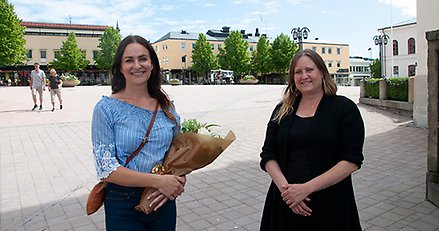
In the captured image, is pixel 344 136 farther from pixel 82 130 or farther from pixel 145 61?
pixel 82 130

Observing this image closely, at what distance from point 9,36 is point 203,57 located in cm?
3345

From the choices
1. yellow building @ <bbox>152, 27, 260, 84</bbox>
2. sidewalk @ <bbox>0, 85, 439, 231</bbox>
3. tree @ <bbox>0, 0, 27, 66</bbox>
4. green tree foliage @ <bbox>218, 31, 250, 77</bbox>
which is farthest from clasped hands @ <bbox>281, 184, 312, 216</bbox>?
yellow building @ <bbox>152, 27, 260, 84</bbox>

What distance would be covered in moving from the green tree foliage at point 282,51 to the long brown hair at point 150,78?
206 ft

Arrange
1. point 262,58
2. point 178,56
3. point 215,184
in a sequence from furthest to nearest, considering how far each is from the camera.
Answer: point 178,56, point 262,58, point 215,184

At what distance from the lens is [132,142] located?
6.87ft

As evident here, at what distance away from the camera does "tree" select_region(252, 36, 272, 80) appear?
6562 centimetres

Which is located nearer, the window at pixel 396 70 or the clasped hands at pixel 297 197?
the clasped hands at pixel 297 197

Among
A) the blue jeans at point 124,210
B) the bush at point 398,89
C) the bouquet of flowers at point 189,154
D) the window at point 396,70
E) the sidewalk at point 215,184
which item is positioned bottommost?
the sidewalk at point 215,184

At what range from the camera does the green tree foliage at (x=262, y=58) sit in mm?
65562

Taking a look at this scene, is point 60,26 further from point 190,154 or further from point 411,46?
point 190,154

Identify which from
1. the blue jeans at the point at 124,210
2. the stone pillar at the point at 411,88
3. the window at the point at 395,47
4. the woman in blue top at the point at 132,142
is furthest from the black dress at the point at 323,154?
the window at the point at 395,47

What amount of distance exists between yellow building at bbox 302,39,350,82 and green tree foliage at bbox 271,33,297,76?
20.8 m

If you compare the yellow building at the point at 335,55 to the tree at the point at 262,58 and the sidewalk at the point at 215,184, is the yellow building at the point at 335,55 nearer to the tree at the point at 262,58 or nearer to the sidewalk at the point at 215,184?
the tree at the point at 262,58

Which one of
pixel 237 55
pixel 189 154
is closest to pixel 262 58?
pixel 237 55
